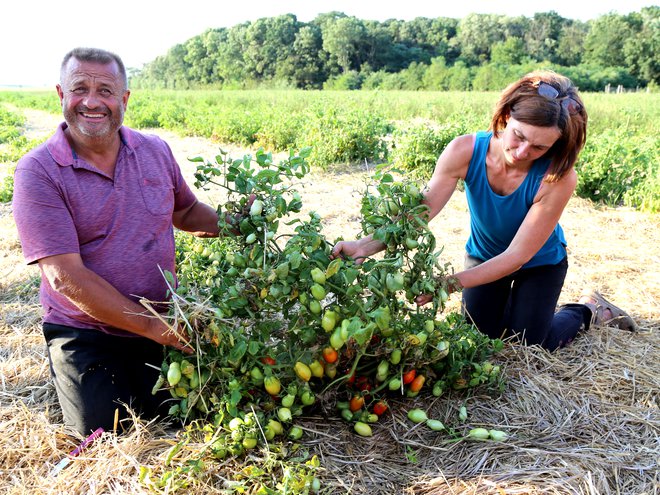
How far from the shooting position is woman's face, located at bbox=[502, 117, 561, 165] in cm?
216

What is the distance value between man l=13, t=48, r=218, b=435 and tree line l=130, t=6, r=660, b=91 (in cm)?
4278

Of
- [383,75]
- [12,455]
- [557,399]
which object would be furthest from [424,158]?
[383,75]

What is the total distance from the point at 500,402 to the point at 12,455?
6.05 ft

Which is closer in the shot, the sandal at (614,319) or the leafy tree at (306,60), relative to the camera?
the sandal at (614,319)

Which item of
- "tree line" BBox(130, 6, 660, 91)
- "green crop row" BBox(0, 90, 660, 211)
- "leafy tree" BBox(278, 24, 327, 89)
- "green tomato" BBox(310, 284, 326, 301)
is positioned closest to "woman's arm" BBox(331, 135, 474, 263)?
"green tomato" BBox(310, 284, 326, 301)

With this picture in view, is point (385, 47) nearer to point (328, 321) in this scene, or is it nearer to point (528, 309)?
point (528, 309)

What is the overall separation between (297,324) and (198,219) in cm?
87

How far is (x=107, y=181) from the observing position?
80.4 inches

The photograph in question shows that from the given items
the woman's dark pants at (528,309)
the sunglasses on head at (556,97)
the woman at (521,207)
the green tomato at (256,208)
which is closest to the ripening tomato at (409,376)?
the woman at (521,207)

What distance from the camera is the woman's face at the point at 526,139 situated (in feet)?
7.09

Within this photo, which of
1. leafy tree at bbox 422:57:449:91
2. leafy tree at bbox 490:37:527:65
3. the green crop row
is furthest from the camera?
leafy tree at bbox 490:37:527:65

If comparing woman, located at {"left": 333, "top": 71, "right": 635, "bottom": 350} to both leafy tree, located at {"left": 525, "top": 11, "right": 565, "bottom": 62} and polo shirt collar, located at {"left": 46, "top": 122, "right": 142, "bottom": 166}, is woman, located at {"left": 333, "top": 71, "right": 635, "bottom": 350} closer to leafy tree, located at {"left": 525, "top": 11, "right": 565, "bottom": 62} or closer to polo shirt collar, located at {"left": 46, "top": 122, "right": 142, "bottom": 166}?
polo shirt collar, located at {"left": 46, "top": 122, "right": 142, "bottom": 166}

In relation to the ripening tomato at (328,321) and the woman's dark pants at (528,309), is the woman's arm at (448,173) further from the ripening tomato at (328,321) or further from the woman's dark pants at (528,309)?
the ripening tomato at (328,321)

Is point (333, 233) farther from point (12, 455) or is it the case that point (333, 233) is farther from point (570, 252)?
point (12, 455)
